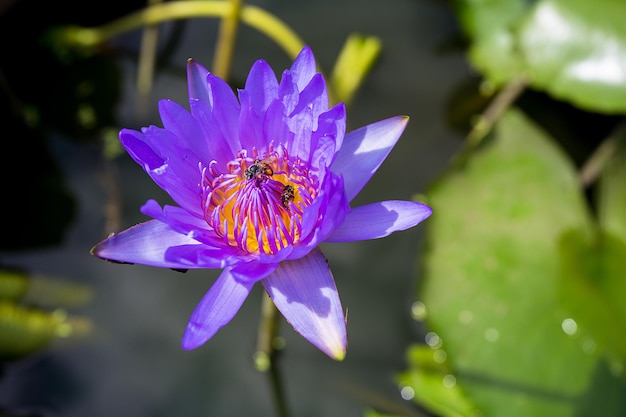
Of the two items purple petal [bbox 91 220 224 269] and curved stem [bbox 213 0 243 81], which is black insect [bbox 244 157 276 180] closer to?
purple petal [bbox 91 220 224 269]

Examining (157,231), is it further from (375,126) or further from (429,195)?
(429,195)

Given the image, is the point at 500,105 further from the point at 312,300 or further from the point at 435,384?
the point at 312,300

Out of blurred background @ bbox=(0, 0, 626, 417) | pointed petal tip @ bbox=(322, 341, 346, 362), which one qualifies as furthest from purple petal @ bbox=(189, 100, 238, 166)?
blurred background @ bbox=(0, 0, 626, 417)

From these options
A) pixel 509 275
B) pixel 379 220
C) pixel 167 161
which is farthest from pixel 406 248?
pixel 167 161

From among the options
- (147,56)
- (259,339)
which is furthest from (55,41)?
(259,339)

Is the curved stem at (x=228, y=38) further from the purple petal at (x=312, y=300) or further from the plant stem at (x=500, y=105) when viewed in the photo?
the purple petal at (x=312, y=300)
